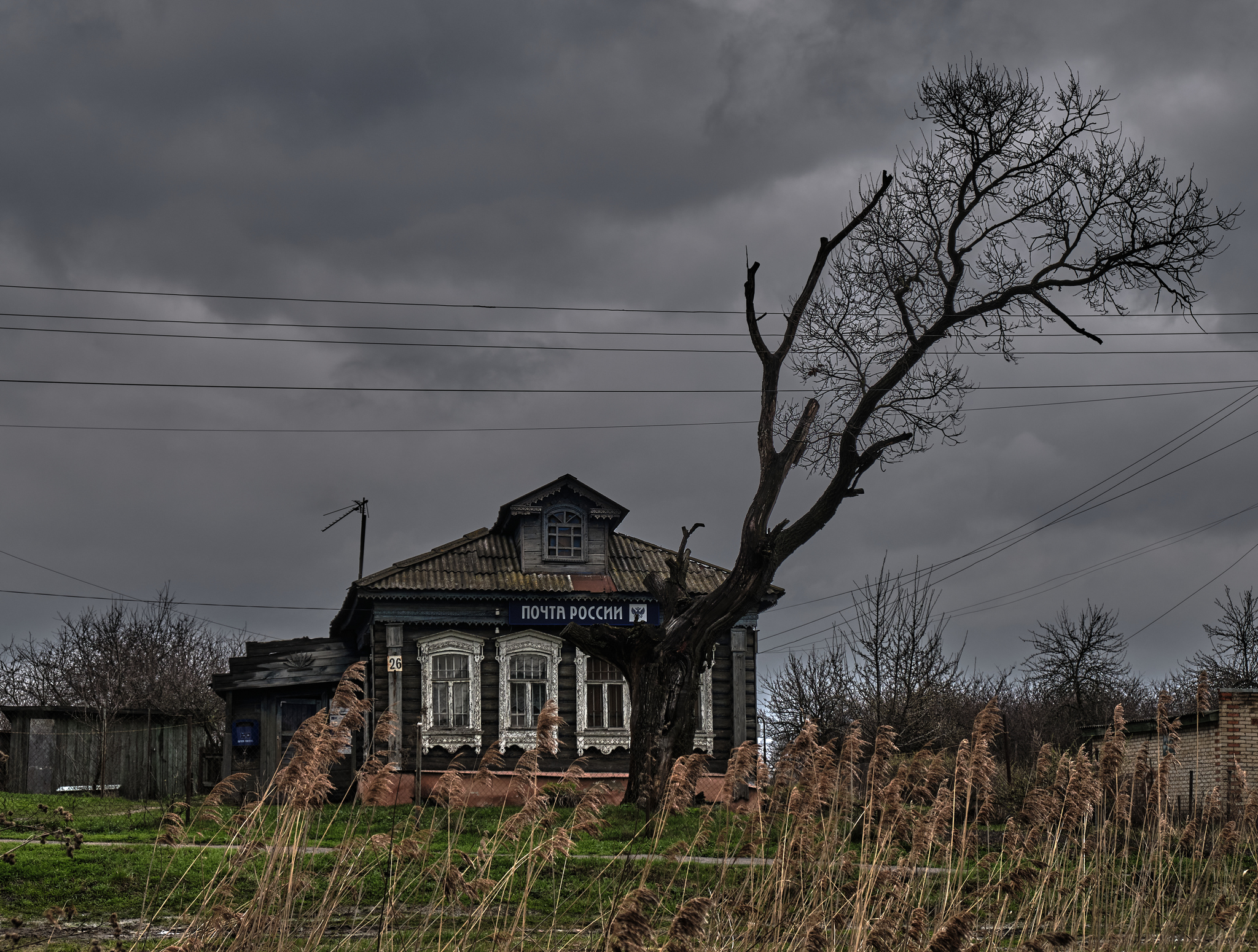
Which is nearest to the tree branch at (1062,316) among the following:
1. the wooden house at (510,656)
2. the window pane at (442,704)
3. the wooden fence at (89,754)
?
the wooden house at (510,656)

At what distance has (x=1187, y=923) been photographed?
25.6 feet

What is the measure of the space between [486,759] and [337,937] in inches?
69.3

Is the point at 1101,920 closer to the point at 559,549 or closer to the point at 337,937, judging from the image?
the point at 337,937

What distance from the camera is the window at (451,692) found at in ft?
83.4

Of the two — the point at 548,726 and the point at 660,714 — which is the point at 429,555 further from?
the point at 548,726

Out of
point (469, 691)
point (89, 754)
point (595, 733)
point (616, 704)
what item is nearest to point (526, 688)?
point (469, 691)

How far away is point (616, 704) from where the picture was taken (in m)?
26.1

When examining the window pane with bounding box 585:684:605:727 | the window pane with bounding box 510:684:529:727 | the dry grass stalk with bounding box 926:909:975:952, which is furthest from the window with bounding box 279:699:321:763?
the dry grass stalk with bounding box 926:909:975:952

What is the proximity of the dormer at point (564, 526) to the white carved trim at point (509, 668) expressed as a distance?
1558mm

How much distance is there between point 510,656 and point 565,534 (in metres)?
3.07

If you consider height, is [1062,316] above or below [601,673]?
above

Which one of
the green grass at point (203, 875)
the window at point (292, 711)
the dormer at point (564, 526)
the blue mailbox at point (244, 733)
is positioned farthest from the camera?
the window at point (292, 711)

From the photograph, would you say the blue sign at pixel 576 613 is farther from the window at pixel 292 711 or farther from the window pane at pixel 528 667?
the window at pixel 292 711

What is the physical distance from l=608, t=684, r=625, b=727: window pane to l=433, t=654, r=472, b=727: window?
2.94 metres
